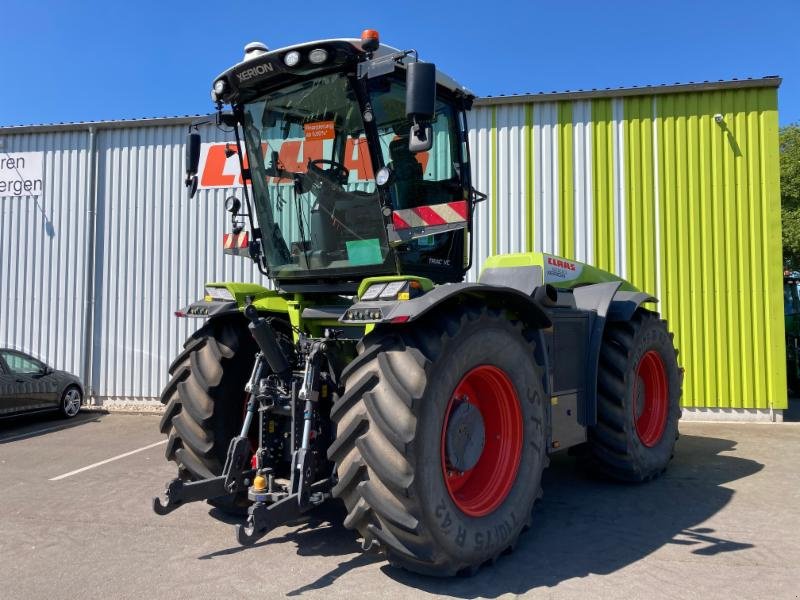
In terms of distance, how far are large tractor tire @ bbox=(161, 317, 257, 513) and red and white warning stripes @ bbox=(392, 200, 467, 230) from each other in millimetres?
1462

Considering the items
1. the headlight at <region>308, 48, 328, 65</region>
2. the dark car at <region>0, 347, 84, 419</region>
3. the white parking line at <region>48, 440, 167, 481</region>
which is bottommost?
the white parking line at <region>48, 440, 167, 481</region>

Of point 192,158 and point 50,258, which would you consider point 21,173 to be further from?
point 192,158

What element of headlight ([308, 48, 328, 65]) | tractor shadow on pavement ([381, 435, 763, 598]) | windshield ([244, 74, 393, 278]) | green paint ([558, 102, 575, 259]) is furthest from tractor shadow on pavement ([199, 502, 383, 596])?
green paint ([558, 102, 575, 259])

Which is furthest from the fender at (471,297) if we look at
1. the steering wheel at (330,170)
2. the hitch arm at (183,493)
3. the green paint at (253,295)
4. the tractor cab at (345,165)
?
the hitch arm at (183,493)

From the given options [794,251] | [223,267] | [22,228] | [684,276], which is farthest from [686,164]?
[794,251]

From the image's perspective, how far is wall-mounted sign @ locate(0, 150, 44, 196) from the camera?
11703 mm

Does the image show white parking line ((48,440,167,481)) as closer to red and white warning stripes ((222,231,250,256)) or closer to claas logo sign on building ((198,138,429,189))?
red and white warning stripes ((222,231,250,256))

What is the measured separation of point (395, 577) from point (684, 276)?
7.90m

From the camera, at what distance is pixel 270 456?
13.3ft

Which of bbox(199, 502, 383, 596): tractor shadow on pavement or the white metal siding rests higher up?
the white metal siding

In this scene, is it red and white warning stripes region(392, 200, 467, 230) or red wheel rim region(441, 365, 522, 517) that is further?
red and white warning stripes region(392, 200, 467, 230)

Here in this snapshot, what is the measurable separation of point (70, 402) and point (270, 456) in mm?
7884

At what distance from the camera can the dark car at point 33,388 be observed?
940 cm

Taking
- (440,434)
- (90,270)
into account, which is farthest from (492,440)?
(90,270)
